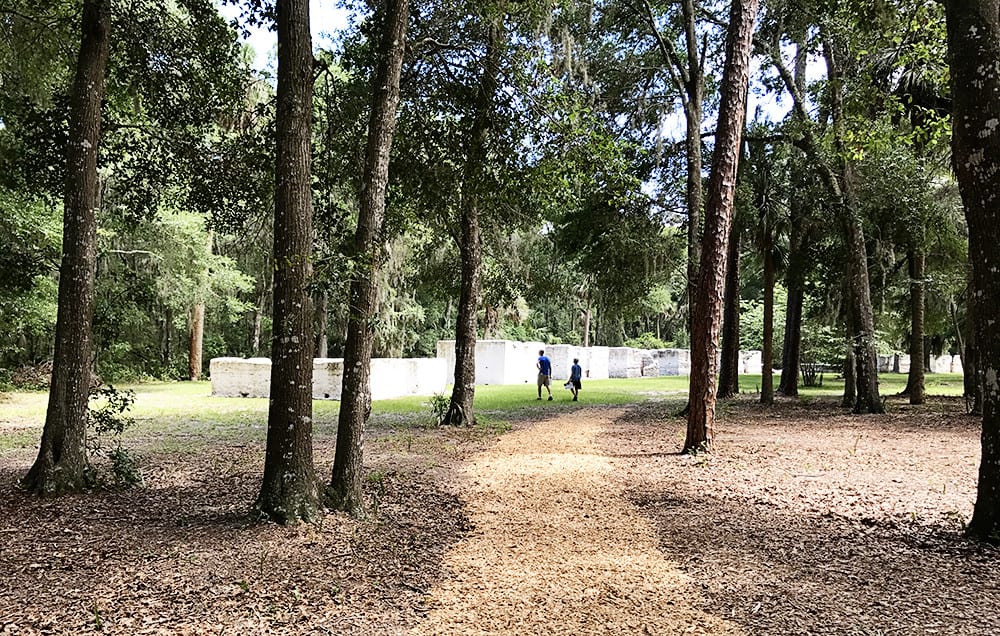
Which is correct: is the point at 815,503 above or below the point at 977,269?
below

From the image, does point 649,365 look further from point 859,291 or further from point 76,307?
point 76,307

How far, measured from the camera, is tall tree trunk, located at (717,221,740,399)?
1992 centimetres

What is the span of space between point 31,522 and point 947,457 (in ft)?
34.3

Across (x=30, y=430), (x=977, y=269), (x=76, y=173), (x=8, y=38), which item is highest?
(x=8, y=38)

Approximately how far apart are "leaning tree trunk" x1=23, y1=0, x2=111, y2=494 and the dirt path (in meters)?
3.96

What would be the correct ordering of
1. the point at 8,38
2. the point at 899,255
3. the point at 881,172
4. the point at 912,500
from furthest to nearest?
the point at 899,255
the point at 881,172
the point at 8,38
the point at 912,500

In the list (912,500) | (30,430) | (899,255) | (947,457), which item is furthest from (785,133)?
(30,430)

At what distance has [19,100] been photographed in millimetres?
8453

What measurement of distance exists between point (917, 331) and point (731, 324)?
467cm

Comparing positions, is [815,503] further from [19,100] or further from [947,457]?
[19,100]

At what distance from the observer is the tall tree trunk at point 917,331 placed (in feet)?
57.5

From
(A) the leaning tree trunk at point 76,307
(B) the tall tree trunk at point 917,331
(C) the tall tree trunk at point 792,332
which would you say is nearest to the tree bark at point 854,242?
(B) the tall tree trunk at point 917,331

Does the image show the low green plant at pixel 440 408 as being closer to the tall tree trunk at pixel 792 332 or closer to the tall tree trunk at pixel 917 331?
the tall tree trunk at pixel 792 332

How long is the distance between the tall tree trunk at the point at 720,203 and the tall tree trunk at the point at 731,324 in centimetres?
1043
